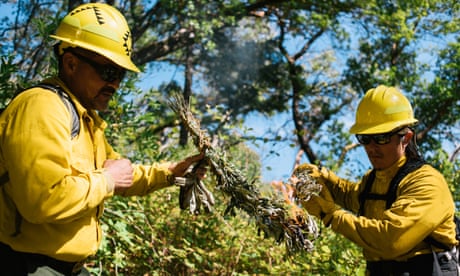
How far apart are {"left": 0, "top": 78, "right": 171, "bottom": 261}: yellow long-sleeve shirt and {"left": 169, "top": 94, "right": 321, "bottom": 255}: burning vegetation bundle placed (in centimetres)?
100

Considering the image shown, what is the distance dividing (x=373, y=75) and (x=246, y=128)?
31.8ft

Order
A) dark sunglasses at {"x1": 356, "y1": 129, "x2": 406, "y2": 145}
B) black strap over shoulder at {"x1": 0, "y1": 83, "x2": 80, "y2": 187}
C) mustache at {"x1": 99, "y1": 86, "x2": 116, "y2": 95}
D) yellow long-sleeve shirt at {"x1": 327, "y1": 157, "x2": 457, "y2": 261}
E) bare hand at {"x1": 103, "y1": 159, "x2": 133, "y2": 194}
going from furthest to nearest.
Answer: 1. dark sunglasses at {"x1": 356, "y1": 129, "x2": 406, "y2": 145}
2. yellow long-sleeve shirt at {"x1": 327, "y1": 157, "x2": 457, "y2": 261}
3. mustache at {"x1": 99, "y1": 86, "x2": 116, "y2": 95}
4. bare hand at {"x1": 103, "y1": 159, "x2": 133, "y2": 194}
5. black strap over shoulder at {"x1": 0, "y1": 83, "x2": 80, "y2": 187}

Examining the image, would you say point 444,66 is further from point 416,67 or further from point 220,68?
point 220,68

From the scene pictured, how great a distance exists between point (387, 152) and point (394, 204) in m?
0.43

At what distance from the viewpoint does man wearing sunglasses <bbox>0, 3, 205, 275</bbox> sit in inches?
82.2

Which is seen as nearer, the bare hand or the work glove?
the bare hand

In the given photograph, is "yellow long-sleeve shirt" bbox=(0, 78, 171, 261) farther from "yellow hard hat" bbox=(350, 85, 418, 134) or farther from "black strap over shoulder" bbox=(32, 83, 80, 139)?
"yellow hard hat" bbox=(350, 85, 418, 134)

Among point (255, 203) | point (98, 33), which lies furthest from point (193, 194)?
point (98, 33)

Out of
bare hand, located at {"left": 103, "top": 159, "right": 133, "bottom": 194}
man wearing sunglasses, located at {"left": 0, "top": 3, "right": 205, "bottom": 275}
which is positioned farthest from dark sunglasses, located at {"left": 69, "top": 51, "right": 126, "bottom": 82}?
bare hand, located at {"left": 103, "top": 159, "right": 133, "bottom": 194}

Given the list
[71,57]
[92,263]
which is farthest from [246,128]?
[71,57]

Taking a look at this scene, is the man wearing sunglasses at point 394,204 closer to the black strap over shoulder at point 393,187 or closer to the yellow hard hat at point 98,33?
the black strap over shoulder at point 393,187

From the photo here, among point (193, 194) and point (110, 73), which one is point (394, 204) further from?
point (110, 73)

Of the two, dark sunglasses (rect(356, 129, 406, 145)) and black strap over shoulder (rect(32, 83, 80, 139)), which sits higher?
black strap over shoulder (rect(32, 83, 80, 139))

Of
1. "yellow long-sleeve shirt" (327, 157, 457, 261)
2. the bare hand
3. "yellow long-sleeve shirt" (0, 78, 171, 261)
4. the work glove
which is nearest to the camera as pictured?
"yellow long-sleeve shirt" (0, 78, 171, 261)
